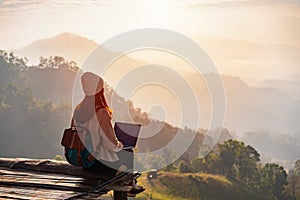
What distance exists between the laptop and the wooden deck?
392mm

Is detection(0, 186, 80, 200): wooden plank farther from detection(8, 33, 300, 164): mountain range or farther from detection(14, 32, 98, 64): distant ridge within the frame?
detection(14, 32, 98, 64): distant ridge

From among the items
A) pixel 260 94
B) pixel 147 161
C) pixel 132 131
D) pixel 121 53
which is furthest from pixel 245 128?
pixel 132 131

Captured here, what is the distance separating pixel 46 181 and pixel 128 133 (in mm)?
784

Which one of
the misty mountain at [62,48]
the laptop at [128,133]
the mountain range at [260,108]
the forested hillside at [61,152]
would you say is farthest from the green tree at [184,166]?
the laptop at [128,133]

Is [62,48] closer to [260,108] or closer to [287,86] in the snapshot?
[260,108]

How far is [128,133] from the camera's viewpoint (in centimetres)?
444

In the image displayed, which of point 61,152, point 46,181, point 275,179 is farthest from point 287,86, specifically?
point 46,181

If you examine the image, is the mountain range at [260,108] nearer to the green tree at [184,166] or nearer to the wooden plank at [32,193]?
the green tree at [184,166]

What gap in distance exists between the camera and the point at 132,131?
4.42 m

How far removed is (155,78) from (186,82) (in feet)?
2.11

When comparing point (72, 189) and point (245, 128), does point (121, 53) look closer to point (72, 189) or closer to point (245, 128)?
point (245, 128)

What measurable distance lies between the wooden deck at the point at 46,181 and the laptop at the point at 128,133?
39 cm

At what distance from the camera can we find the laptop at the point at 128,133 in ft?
14.5

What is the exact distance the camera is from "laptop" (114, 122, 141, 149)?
441cm
